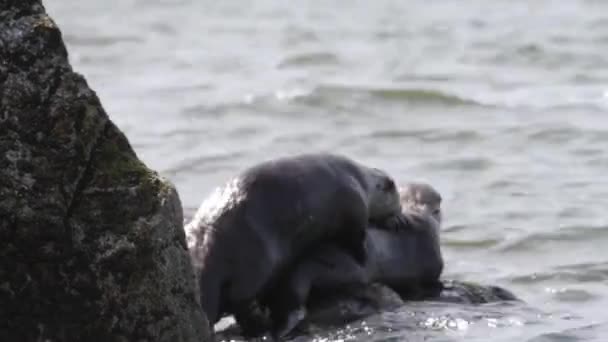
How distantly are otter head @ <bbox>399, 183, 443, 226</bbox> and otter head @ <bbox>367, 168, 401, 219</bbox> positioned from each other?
11.7 inches

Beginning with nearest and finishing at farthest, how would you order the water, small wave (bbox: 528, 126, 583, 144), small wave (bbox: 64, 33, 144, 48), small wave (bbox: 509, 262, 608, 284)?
small wave (bbox: 509, 262, 608, 284)
the water
small wave (bbox: 528, 126, 583, 144)
small wave (bbox: 64, 33, 144, 48)

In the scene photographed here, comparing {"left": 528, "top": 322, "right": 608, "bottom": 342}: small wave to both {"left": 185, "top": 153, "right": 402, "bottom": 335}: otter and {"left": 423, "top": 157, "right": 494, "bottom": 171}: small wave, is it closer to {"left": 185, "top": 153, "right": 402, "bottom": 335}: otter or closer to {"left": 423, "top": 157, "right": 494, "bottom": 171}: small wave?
{"left": 185, "top": 153, "right": 402, "bottom": 335}: otter

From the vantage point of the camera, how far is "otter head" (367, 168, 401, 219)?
7.57 metres

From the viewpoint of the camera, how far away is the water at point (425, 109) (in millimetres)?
8172

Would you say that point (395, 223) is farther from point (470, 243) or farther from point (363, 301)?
point (470, 243)

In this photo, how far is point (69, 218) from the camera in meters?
4.85

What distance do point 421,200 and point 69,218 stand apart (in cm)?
379

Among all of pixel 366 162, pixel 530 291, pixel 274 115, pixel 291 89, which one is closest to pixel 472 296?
pixel 530 291

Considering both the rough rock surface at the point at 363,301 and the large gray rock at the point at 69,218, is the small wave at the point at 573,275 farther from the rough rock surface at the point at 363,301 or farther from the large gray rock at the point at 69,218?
the large gray rock at the point at 69,218

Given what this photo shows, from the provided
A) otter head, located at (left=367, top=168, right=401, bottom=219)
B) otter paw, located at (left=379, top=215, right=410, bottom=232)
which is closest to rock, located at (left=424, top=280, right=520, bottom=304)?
otter paw, located at (left=379, top=215, right=410, bottom=232)

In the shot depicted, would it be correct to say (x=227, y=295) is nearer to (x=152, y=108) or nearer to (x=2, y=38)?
(x=2, y=38)

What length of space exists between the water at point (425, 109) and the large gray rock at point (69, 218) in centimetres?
170

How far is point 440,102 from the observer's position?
44.2 feet

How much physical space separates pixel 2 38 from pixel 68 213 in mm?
602
